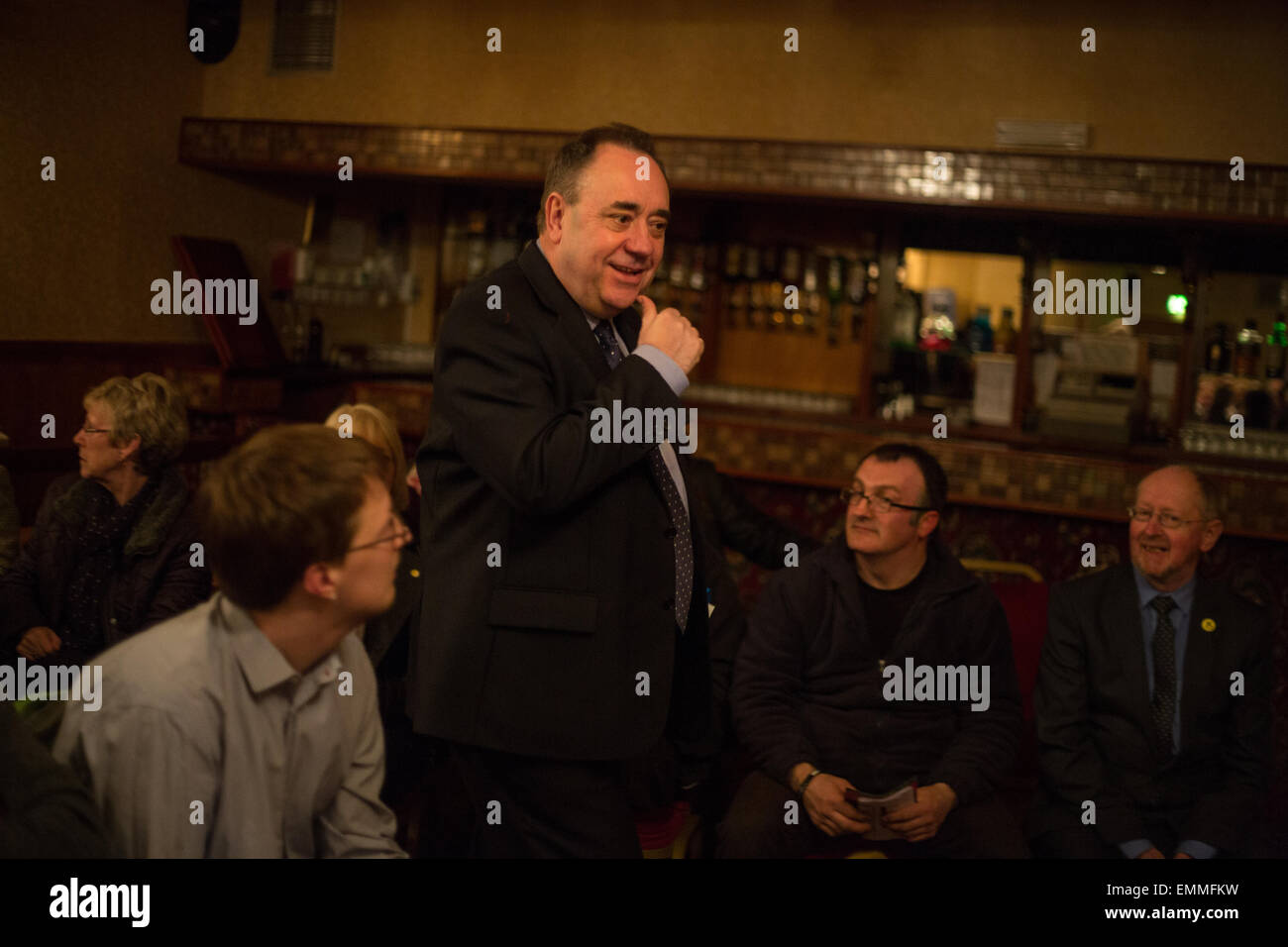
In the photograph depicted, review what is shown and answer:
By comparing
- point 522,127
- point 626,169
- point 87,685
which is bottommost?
point 87,685

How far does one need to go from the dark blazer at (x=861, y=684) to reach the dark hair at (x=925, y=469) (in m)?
0.15

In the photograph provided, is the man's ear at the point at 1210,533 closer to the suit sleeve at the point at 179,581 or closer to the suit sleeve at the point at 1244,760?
the suit sleeve at the point at 1244,760

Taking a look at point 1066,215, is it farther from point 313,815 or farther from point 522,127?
point 313,815

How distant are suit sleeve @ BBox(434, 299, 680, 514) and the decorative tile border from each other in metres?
4.27

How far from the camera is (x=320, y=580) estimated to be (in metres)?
1.53

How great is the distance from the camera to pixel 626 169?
189cm

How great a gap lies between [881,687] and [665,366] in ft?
4.35

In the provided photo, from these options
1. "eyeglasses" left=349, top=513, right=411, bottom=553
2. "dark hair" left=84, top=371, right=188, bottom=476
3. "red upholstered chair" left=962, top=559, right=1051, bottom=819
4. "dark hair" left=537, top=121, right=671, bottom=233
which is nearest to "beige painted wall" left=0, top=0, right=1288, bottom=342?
"dark hair" left=84, top=371, right=188, bottom=476

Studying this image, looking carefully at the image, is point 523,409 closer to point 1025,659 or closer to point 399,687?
point 399,687

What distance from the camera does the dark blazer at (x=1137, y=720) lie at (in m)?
2.73

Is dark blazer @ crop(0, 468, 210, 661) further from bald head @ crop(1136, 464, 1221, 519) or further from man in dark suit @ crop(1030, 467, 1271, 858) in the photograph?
bald head @ crop(1136, 464, 1221, 519)

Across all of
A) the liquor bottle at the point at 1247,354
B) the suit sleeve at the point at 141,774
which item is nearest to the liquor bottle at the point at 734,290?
the liquor bottle at the point at 1247,354

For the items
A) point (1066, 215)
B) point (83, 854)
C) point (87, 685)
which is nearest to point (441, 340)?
point (87, 685)

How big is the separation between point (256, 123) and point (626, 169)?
5.22m
